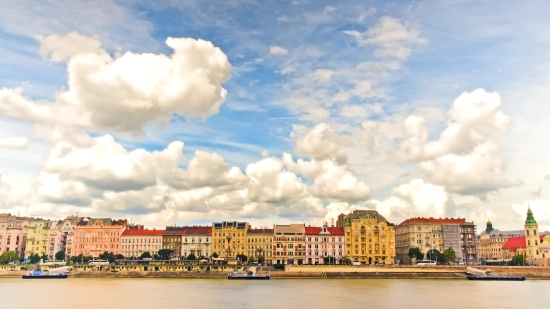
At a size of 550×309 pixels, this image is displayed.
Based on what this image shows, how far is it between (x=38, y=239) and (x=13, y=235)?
8.85 meters

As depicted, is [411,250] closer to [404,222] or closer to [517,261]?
[404,222]

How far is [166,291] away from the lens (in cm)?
7331

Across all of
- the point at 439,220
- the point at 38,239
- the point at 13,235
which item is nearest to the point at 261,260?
the point at 439,220

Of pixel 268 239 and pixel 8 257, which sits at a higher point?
pixel 268 239

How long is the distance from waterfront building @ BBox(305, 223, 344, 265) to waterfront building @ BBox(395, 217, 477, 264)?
21827 mm

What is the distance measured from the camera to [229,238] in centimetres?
14788

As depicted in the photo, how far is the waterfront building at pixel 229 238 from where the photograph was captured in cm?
14700

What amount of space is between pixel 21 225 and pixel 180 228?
51.9 m

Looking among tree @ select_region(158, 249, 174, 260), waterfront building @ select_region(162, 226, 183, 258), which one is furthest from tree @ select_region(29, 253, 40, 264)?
tree @ select_region(158, 249, 174, 260)

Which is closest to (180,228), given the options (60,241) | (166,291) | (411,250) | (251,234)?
(251,234)

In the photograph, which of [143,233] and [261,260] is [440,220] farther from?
[143,233]

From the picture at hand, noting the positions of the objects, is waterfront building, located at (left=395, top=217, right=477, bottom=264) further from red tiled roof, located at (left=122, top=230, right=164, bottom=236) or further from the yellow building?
the yellow building

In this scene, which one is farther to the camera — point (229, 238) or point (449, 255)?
point (229, 238)

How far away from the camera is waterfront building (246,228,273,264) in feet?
477
